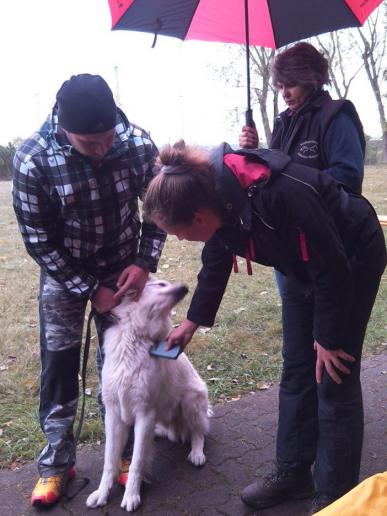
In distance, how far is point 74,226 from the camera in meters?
2.69

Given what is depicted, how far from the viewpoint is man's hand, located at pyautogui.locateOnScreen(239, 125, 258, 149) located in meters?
3.33

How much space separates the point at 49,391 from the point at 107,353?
0.37 m

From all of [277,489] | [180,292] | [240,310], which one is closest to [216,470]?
[277,489]

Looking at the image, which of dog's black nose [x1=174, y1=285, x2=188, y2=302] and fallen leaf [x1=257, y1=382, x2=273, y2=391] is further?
fallen leaf [x1=257, y1=382, x2=273, y2=391]

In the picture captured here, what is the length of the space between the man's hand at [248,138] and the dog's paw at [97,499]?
2206mm

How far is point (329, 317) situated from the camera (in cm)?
206

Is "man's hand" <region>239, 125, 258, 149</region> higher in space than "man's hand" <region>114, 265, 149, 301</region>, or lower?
higher

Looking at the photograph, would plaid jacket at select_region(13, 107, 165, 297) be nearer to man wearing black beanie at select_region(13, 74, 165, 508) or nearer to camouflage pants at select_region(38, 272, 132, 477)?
man wearing black beanie at select_region(13, 74, 165, 508)

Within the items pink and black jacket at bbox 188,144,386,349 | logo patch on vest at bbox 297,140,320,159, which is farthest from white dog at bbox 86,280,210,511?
logo patch on vest at bbox 297,140,320,159

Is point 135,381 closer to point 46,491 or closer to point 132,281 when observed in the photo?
point 132,281

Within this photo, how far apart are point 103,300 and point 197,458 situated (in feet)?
3.75

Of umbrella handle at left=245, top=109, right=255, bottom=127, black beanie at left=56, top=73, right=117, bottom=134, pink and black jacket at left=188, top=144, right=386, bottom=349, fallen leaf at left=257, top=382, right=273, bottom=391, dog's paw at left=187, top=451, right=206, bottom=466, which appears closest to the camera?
pink and black jacket at left=188, top=144, right=386, bottom=349

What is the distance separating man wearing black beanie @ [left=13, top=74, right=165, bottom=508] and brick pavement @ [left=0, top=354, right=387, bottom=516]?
158mm

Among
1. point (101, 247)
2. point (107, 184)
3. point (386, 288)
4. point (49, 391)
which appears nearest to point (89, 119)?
point (107, 184)
